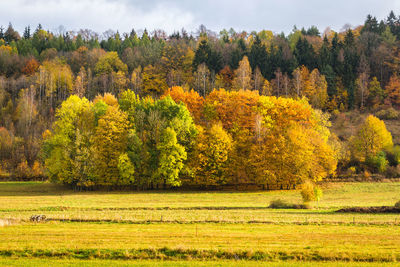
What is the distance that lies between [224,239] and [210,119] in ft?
176

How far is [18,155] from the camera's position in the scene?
86.8 metres

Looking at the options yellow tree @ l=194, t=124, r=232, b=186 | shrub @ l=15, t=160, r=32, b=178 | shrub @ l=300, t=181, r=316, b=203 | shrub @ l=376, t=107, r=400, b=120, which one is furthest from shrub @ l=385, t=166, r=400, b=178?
shrub @ l=15, t=160, r=32, b=178

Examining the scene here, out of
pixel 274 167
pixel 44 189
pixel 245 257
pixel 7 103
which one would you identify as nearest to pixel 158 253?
pixel 245 257

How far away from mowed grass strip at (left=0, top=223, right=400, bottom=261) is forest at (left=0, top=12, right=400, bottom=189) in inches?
1441

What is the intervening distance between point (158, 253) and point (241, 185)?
4928 cm

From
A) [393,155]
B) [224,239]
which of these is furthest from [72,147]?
[393,155]

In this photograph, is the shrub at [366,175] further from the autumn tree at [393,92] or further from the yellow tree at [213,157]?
the autumn tree at [393,92]

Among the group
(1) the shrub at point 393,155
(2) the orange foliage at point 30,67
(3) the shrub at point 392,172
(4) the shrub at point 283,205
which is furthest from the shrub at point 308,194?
(2) the orange foliage at point 30,67

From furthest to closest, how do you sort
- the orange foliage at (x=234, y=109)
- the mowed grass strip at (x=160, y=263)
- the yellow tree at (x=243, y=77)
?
the yellow tree at (x=243, y=77), the orange foliage at (x=234, y=109), the mowed grass strip at (x=160, y=263)

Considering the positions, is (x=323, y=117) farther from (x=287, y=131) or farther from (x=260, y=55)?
(x=260, y=55)

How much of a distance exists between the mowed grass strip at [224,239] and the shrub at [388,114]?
77.3m

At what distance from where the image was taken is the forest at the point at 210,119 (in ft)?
209

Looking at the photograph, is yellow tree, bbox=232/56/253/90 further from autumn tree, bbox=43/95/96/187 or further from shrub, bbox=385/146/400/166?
autumn tree, bbox=43/95/96/187

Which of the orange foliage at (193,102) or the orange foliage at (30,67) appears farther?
the orange foliage at (30,67)
